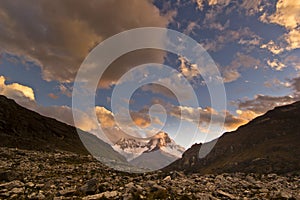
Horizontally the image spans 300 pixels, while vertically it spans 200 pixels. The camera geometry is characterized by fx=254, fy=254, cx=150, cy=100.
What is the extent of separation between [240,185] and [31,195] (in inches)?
982

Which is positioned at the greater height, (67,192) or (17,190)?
(67,192)

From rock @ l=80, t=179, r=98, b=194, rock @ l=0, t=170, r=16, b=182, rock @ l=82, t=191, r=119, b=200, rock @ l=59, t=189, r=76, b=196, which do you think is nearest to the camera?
rock @ l=82, t=191, r=119, b=200

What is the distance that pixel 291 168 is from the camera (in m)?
178

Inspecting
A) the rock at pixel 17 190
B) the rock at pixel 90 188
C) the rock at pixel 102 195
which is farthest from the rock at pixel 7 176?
the rock at pixel 102 195

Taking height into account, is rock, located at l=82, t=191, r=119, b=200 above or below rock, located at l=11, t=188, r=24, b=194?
above

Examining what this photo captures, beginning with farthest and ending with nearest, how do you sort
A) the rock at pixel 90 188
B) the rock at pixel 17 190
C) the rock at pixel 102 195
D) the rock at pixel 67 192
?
the rock at pixel 90 188 < the rock at pixel 17 190 < the rock at pixel 67 192 < the rock at pixel 102 195

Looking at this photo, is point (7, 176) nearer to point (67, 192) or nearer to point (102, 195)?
point (67, 192)

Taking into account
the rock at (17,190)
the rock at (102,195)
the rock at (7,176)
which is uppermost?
the rock at (102,195)

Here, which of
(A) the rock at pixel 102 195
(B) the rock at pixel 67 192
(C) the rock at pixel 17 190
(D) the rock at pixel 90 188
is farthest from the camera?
(D) the rock at pixel 90 188

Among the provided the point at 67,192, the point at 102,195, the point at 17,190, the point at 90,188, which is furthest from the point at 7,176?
the point at 102,195

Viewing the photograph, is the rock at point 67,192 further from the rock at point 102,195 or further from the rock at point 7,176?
the rock at point 7,176

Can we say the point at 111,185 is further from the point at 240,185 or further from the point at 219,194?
the point at 240,185

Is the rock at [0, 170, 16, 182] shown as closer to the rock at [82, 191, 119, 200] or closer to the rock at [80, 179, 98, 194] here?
the rock at [80, 179, 98, 194]

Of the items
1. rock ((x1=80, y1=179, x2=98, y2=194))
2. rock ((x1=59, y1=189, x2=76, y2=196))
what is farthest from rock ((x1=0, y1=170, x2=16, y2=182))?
rock ((x1=80, y1=179, x2=98, y2=194))
